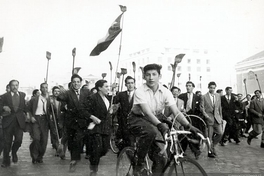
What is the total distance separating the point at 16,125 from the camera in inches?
252

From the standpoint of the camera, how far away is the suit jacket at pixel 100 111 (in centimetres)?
544

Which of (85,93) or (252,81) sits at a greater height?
(252,81)

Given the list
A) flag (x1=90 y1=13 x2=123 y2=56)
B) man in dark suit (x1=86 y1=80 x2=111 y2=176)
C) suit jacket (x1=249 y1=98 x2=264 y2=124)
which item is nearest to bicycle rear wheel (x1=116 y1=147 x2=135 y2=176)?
man in dark suit (x1=86 y1=80 x2=111 y2=176)

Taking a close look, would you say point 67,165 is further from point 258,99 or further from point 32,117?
point 258,99

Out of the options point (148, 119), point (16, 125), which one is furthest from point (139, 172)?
point (16, 125)

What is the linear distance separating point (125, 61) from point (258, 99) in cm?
635

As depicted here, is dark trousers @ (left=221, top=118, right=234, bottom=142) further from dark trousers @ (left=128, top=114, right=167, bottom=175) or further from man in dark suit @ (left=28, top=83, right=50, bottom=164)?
dark trousers @ (left=128, top=114, right=167, bottom=175)

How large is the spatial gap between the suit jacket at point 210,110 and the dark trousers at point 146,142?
4168 mm

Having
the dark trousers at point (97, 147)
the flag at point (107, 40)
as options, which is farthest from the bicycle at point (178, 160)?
the flag at point (107, 40)

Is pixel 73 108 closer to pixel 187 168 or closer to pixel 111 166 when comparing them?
pixel 111 166

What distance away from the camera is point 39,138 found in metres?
6.66

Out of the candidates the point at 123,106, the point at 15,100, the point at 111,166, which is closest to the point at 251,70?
the point at 123,106

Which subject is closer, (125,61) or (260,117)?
(260,117)

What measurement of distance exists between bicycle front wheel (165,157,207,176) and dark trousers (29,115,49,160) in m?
3.99
